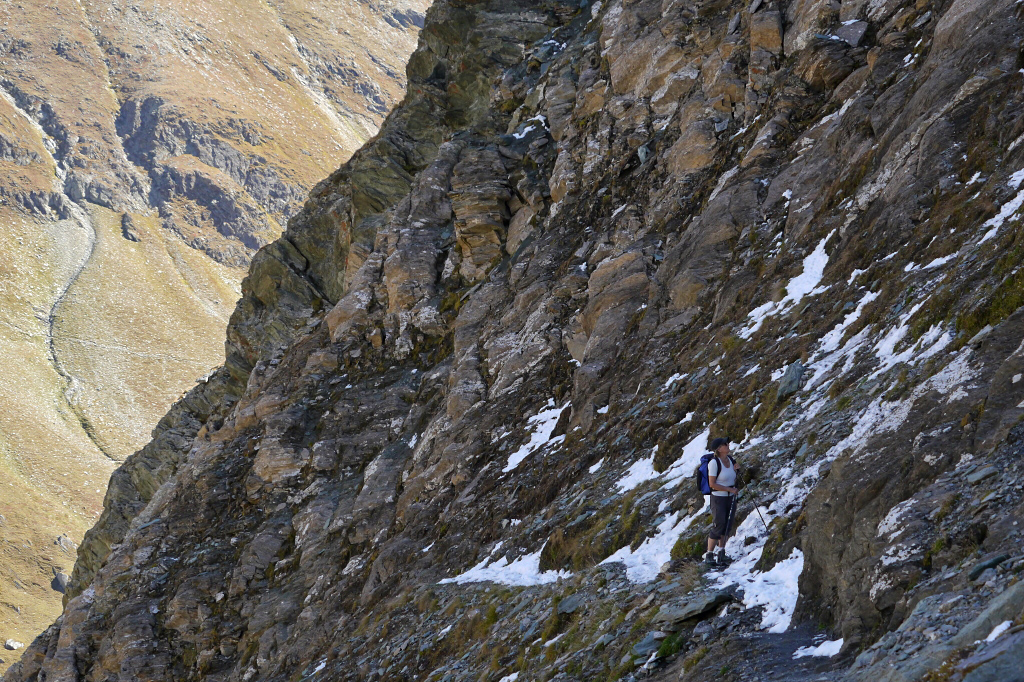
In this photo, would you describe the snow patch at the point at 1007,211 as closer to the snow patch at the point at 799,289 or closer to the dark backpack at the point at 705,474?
the snow patch at the point at 799,289

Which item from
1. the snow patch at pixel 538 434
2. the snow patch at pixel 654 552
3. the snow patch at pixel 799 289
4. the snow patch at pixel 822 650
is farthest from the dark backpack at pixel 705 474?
the snow patch at pixel 538 434

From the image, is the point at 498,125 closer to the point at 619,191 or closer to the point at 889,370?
the point at 619,191

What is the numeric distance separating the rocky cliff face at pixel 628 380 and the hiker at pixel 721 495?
0.90 feet

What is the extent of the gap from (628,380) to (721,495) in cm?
841

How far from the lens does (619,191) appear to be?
27.2m

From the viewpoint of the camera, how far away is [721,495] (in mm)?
11156

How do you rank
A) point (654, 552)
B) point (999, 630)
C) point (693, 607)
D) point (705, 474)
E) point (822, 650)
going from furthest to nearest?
point (654, 552) → point (705, 474) → point (693, 607) → point (822, 650) → point (999, 630)

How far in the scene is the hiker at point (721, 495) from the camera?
430 inches

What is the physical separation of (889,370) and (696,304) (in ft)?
29.6

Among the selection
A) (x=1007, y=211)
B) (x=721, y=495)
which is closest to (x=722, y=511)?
(x=721, y=495)

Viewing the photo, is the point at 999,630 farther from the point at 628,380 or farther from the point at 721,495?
the point at 628,380

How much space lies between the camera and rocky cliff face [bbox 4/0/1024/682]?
903 cm

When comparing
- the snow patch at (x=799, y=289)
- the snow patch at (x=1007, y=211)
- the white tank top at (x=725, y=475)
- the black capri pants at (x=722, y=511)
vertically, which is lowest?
the black capri pants at (x=722, y=511)

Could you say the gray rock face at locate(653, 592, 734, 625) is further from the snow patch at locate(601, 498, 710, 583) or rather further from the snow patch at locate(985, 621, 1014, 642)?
the snow patch at locate(985, 621, 1014, 642)
